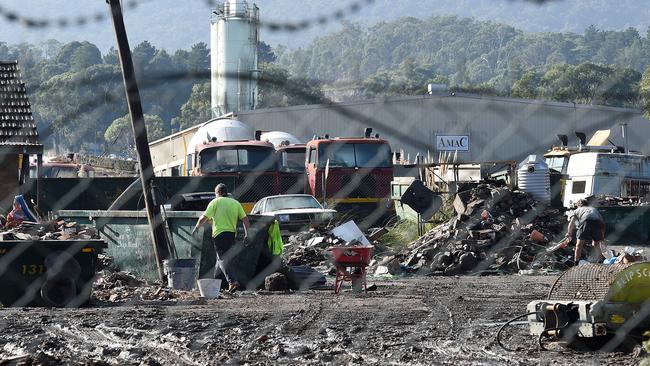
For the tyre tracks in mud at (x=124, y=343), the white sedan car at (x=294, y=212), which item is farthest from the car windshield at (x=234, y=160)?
the tyre tracks in mud at (x=124, y=343)

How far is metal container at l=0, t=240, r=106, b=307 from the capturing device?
16.0 meters

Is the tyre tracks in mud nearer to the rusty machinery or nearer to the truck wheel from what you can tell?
the rusty machinery

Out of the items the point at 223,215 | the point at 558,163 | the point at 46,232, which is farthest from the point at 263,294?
the point at 558,163

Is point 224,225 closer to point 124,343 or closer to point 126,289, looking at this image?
point 126,289

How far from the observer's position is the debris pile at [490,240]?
2434 centimetres

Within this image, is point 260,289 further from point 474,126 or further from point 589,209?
point 474,126

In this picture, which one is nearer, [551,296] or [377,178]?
[551,296]

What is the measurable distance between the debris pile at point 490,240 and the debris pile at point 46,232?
284 inches

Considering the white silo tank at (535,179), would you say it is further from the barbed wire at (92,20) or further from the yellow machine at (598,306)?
the yellow machine at (598,306)

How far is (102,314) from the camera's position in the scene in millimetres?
14766

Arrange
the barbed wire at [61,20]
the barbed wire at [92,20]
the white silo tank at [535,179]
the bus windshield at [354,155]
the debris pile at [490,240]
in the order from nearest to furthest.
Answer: the barbed wire at [92,20], the barbed wire at [61,20], the debris pile at [490,240], the white silo tank at [535,179], the bus windshield at [354,155]

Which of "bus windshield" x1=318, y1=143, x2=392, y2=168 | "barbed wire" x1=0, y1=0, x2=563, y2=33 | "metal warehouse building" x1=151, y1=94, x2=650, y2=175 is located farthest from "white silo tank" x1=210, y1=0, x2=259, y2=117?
"barbed wire" x1=0, y1=0, x2=563, y2=33

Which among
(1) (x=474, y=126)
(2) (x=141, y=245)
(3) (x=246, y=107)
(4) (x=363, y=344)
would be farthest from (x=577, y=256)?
(3) (x=246, y=107)

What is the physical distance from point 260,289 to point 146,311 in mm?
4721
